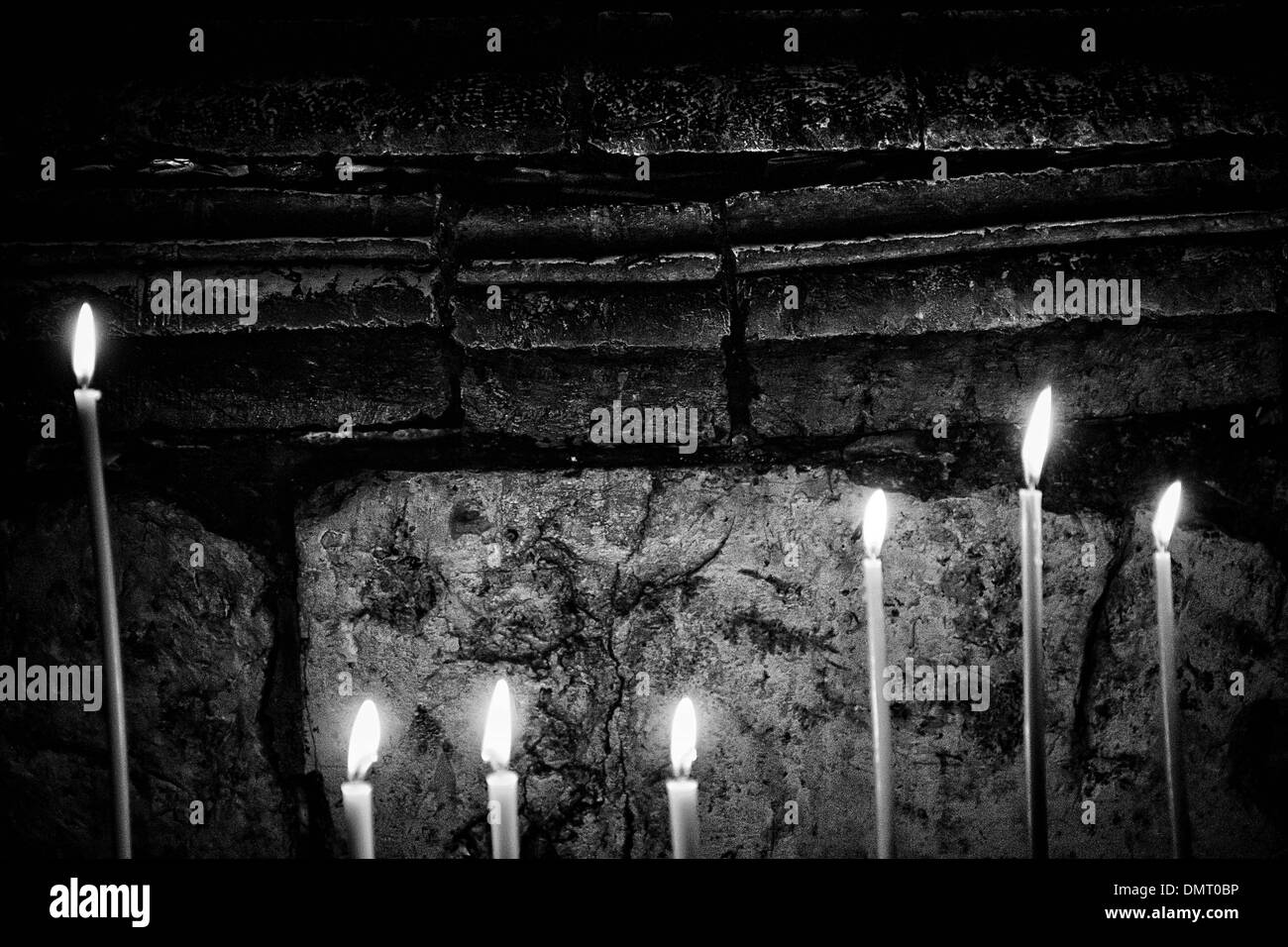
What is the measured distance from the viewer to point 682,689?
122cm

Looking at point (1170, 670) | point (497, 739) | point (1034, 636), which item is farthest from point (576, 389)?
point (1170, 670)

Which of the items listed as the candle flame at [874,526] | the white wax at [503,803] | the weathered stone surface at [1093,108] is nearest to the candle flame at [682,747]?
the white wax at [503,803]

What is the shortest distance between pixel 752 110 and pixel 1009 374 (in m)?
0.52

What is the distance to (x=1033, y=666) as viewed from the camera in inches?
32.7

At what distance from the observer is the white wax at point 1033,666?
81cm

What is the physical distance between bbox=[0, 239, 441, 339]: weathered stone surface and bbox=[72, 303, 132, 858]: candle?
317mm

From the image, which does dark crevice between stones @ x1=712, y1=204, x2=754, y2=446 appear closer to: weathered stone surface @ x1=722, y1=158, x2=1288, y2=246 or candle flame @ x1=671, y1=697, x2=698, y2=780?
weathered stone surface @ x1=722, y1=158, x2=1288, y2=246

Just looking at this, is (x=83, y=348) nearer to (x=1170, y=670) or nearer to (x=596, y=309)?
(x=596, y=309)

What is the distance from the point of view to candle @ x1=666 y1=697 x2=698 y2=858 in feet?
2.50

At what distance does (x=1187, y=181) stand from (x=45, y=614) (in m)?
1.69

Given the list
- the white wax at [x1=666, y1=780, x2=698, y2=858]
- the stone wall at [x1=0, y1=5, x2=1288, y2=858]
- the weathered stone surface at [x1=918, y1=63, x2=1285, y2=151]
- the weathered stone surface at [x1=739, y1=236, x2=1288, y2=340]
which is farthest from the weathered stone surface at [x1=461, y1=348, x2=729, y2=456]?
the white wax at [x1=666, y1=780, x2=698, y2=858]

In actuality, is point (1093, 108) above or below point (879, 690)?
above

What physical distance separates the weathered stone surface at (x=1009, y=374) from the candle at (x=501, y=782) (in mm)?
589
